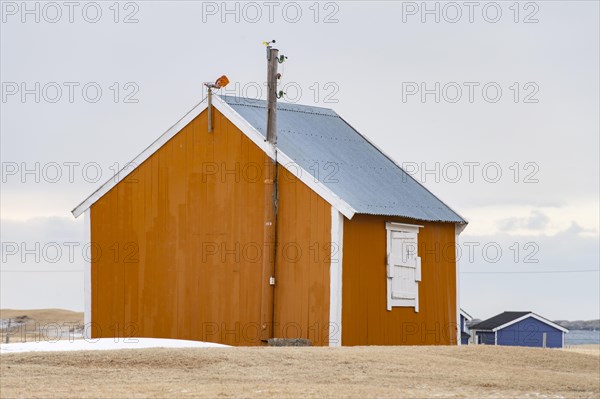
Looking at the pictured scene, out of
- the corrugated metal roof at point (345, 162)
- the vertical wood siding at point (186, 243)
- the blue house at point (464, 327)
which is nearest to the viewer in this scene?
the corrugated metal roof at point (345, 162)

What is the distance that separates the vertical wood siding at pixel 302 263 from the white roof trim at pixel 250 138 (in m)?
0.19

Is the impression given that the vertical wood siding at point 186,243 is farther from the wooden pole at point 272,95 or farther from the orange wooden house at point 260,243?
the wooden pole at point 272,95

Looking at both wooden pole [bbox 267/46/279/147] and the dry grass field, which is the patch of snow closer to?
the dry grass field

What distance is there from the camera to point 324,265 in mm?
26844

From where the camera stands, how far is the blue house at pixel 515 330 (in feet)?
209

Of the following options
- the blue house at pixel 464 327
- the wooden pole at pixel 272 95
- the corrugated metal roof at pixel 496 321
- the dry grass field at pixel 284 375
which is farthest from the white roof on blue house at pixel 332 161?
the corrugated metal roof at pixel 496 321

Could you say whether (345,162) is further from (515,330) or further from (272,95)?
(515,330)

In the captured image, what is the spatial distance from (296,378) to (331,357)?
228 centimetres

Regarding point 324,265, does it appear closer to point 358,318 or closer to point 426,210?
point 358,318

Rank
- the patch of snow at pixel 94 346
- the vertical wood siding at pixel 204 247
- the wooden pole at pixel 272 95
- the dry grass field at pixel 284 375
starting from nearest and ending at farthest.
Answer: the dry grass field at pixel 284 375, the patch of snow at pixel 94 346, the vertical wood siding at pixel 204 247, the wooden pole at pixel 272 95

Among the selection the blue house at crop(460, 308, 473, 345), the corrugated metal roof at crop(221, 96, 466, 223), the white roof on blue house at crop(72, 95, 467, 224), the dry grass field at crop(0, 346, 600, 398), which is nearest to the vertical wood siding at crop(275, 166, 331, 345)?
the white roof on blue house at crop(72, 95, 467, 224)

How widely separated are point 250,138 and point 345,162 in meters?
3.16

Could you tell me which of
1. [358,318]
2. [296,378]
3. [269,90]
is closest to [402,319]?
[358,318]

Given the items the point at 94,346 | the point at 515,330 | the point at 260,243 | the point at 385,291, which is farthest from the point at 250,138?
the point at 515,330
